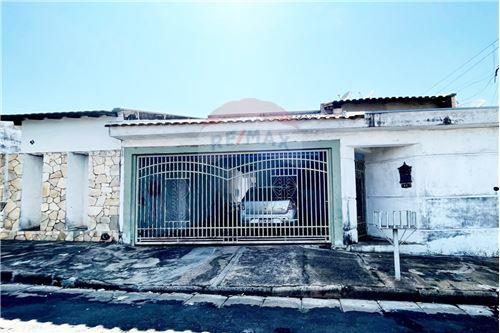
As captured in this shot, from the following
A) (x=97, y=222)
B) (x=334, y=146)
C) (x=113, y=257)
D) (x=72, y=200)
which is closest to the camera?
(x=113, y=257)

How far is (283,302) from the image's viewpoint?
4473 millimetres

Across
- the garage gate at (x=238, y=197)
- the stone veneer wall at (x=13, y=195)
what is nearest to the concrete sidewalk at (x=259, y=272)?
the garage gate at (x=238, y=197)

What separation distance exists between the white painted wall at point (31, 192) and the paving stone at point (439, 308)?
1028cm

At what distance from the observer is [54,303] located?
451 cm

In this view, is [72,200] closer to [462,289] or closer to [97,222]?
[97,222]

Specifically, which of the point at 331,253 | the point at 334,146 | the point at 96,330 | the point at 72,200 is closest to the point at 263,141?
the point at 334,146

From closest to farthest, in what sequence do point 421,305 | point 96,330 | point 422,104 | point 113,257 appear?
point 96,330, point 421,305, point 113,257, point 422,104

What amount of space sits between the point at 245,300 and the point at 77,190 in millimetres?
6917

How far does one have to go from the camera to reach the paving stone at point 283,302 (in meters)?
4.32

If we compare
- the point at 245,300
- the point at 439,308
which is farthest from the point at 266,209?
the point at 439,308

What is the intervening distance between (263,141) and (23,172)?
24.0ft

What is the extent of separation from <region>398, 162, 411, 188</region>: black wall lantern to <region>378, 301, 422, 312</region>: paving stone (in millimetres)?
3551

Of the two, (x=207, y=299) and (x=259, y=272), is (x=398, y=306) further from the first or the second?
(x=207, y=299)

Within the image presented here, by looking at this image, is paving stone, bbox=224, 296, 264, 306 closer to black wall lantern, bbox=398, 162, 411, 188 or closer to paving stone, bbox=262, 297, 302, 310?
paving stone, bbox=262, 297, 302, 310
